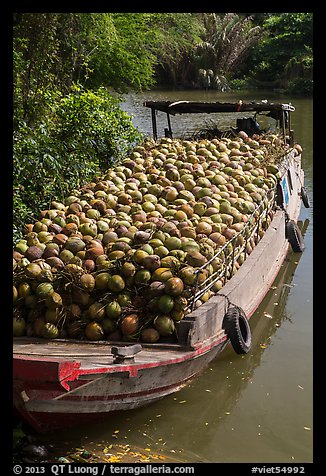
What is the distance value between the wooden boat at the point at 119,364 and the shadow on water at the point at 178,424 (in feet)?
0.47

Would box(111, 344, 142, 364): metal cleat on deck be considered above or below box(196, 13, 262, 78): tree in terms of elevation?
below

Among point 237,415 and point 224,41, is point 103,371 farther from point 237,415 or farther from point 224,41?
point 224,41

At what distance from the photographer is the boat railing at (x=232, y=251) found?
5744 mm

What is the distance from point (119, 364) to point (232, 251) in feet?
6.81

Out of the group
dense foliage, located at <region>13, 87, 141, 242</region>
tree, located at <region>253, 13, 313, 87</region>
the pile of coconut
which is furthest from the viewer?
tree, located at <region>253, 13, 313, 87</region>

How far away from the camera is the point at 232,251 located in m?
6.46

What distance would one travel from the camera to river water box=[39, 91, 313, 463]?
5.02 metres

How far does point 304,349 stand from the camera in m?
6.76

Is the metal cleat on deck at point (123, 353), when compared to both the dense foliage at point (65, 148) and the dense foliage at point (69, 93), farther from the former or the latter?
the dense foliage at point (69, 93)

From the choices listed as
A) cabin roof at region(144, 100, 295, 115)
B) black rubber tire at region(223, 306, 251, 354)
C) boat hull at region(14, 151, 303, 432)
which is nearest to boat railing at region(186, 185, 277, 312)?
boat hull at region(14, 151, 303, 432)

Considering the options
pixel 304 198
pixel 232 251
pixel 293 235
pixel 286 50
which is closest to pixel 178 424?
pixel 232 251

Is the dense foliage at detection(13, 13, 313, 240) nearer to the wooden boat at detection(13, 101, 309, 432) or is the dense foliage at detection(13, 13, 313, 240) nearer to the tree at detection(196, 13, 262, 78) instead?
the wooden boat at detection(13, 101, 309, 432)

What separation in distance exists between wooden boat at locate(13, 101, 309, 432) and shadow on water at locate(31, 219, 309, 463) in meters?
0.14

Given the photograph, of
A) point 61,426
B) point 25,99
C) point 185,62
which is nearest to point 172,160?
point 25,99
